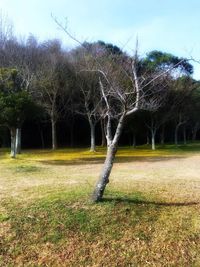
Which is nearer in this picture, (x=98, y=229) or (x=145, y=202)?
(x=98, y=229)

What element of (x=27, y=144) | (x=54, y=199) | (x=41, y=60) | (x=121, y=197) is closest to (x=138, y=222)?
(x=121, y=197)

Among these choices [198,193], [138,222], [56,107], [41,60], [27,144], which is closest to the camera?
[138,222]

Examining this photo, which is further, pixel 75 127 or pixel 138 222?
pixel 75 127

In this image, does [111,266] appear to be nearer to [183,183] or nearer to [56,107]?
[183,183]

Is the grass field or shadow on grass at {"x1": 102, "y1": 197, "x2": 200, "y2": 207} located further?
shadow on grass at {"x1": 102, "y1": 197, "x2": 200, "y2": 207}

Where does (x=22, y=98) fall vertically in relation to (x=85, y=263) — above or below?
above

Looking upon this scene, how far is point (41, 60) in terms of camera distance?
35094 millimetres

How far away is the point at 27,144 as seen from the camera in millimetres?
43469

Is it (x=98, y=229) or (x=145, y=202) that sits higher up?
(x=145, y=202)

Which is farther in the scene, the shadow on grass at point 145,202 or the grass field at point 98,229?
the shadow on grass at point 145,202

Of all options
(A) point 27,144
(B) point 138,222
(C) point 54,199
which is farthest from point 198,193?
(A) point 27,144

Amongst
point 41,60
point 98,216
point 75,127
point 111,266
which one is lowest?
point 111,266

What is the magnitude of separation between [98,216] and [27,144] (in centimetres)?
3651

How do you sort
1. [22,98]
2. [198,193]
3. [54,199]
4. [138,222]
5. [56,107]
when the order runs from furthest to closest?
[56,107]
[22,98]
[198,193]
[54,199]
[138,222]
